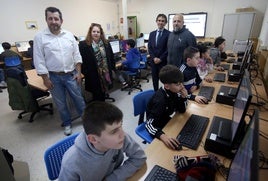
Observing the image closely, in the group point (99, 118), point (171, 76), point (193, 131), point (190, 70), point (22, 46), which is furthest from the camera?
point (22, 46)

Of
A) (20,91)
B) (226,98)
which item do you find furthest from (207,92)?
(20,91)

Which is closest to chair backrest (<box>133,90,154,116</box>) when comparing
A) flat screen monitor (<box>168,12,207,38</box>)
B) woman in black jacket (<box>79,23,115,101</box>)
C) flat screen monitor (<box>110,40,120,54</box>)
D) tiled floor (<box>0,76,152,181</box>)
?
tiled floor (<box>0,76,152,181</box>)

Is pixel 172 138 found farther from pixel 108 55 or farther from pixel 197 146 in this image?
pixel 108 55

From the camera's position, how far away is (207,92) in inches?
78.9

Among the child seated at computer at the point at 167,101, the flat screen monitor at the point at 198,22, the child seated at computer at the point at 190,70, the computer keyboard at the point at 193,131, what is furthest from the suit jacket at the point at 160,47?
the flat screen monitor at the point at 198,22

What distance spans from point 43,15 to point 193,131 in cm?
639

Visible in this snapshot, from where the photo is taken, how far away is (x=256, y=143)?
45 cm

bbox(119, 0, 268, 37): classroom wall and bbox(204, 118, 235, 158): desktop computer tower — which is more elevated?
bbox(119, 0, 268, 37): classroom wall

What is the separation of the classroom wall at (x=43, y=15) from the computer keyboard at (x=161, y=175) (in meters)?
6.07

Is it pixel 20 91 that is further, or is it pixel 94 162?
pixel 20 91

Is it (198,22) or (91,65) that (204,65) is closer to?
(91,65)

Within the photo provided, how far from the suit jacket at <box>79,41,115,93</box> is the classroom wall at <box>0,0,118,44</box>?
4.02 m

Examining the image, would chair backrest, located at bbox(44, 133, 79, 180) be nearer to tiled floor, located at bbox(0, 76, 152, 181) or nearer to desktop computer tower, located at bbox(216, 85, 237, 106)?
tiled floor, located at bbox(0, 76, 152, 181)

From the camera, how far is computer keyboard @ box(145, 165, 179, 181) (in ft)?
2.95
